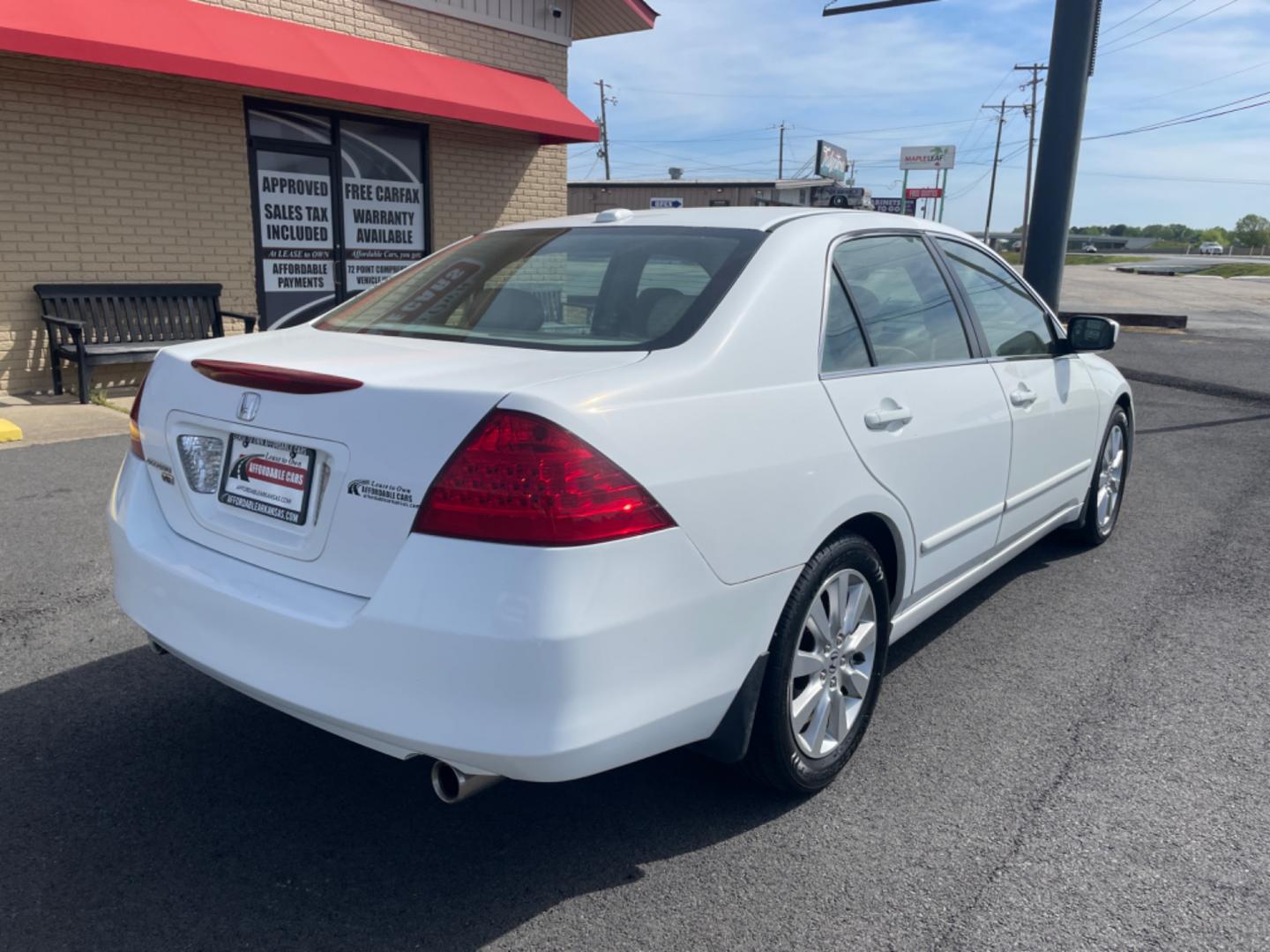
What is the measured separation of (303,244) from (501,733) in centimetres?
1007

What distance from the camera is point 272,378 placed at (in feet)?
7.95

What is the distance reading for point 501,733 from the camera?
211 centimetres

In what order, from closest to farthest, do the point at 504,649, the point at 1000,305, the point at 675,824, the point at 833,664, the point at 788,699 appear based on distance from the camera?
the point at 504,649
the point at 788,699
the point at 675,824
the point at 833,664
the point at 1000,305

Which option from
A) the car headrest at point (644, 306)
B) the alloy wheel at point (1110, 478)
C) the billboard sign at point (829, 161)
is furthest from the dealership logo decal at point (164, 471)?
the billboard sign at point (829, 161)

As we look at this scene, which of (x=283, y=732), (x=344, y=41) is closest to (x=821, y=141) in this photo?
(x=344, y=41)

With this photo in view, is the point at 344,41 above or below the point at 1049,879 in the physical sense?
above

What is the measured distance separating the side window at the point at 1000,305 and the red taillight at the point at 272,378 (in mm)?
2510

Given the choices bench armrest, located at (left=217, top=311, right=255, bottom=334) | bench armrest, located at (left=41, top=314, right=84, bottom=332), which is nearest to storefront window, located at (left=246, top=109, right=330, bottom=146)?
bench armrest, located at (left=217, top=311, right=255, bottom=334)

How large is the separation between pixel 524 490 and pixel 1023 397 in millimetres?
2585

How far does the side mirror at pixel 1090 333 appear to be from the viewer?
446 centimetres

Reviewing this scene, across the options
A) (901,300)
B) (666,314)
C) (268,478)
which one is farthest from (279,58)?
(268,478)

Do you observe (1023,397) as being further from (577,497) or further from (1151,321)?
(1151,321)

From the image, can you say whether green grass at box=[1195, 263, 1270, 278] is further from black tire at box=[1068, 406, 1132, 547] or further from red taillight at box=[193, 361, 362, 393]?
red taillight at box=[193, 361, 362, 393]

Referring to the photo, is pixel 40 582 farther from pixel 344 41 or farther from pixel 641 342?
pixel 344 41
